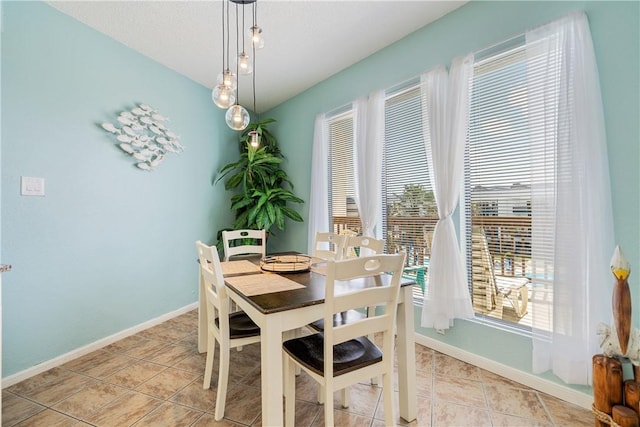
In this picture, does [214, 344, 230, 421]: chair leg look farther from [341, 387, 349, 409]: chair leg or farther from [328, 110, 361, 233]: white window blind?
[328, 110, 361, 233]: white window blind

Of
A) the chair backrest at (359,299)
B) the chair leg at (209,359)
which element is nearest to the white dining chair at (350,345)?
the chair backrest at (359,299)

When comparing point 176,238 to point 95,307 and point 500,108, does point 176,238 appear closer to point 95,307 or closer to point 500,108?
point 95,307

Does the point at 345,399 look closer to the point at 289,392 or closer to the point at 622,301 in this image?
the point at 289,392

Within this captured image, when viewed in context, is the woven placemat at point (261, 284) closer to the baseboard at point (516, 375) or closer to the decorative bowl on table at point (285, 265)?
the decorative bowl on table at point (285, 265)

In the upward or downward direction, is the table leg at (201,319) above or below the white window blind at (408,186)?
below

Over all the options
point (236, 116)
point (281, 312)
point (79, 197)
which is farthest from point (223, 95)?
point (79, 197)

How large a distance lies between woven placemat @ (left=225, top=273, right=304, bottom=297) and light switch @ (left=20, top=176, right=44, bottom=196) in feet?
5.56

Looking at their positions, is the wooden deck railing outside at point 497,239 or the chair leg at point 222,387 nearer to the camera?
the chair leg at point 222,387

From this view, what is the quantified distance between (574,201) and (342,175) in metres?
2.16

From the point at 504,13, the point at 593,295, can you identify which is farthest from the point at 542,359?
the point at 504,13

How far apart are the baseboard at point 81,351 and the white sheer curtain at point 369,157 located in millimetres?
2368

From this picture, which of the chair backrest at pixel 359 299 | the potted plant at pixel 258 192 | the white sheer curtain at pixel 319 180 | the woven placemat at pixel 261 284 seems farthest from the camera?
the potted plant at pixel 258 192

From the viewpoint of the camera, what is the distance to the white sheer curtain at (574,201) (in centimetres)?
153

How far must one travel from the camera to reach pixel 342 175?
11.0 feet
